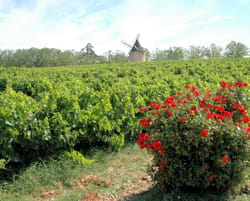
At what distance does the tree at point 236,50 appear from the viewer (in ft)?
230

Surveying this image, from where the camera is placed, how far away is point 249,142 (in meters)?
3.69

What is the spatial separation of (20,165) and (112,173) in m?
1.82

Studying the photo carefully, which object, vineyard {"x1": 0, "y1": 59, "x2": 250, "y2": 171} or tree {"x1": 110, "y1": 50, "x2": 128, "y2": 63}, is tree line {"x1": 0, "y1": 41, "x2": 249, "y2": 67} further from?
vineyard {"x1": 0, "y1": 59, "x2": 250, "y2": 171}

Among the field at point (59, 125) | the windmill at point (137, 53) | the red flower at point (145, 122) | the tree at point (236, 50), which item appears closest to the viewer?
the red flower at point (145, 122)

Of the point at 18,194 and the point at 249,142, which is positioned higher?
the point at 249,142

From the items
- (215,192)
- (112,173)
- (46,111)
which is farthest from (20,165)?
(215,192)

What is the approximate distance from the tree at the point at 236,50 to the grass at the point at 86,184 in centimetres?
7130

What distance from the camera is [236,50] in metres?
71.6

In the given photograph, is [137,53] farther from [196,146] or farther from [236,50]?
[196,146]

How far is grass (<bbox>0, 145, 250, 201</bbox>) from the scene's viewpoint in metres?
4.32

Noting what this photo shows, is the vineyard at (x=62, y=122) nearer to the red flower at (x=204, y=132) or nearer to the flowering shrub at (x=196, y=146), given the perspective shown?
the flowering shrub at (x=196, y=146)

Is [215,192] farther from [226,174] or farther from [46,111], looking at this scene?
[46,111]

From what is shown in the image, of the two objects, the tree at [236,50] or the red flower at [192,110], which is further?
the tree at [236,50]

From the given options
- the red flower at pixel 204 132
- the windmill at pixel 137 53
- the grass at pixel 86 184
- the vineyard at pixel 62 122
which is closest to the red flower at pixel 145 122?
the red flower at pixel 204 132
